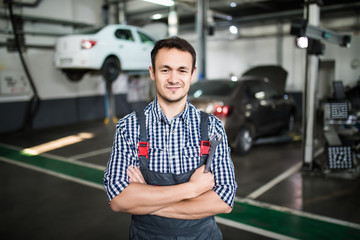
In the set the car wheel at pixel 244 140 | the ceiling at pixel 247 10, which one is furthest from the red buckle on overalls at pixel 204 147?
the ceiling at pixel 247 10

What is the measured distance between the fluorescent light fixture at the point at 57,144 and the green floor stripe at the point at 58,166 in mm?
240

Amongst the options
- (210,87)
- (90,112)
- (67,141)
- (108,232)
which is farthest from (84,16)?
(108,232)

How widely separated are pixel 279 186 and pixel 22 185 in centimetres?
386

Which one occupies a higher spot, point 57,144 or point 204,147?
point 204,147

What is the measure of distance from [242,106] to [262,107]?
730mm

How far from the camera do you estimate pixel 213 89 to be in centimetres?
618

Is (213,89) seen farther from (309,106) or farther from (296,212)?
(296,212)

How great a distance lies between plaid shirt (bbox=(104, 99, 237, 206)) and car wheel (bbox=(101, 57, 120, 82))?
7.36 meters

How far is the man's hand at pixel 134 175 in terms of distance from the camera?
1539mm

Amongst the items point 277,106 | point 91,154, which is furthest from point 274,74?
point 91,154

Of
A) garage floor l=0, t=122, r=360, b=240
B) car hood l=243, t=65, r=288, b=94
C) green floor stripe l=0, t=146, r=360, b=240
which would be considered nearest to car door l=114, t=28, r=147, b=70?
car hood l=243, t=65, r=288, b=94

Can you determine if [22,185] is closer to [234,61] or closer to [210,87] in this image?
[210,87]

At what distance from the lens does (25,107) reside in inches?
386

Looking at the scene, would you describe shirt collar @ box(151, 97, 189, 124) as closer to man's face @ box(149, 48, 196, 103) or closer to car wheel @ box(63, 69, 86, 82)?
man's face @ box(149, 48, 196, 103)
